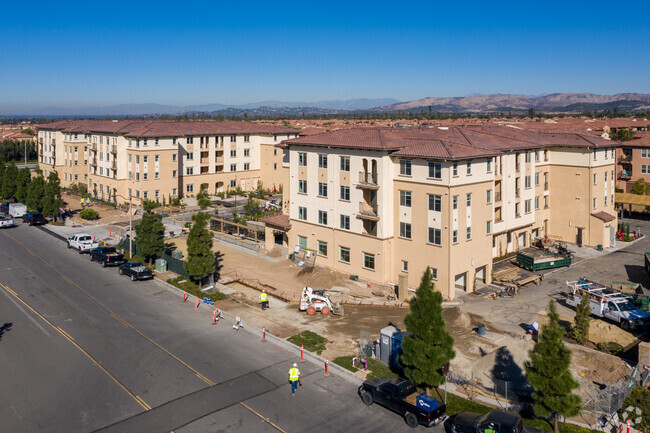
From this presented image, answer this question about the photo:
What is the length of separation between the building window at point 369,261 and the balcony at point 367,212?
3.27 meters

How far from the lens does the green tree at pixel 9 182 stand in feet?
267

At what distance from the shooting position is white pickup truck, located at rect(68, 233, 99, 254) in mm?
53906

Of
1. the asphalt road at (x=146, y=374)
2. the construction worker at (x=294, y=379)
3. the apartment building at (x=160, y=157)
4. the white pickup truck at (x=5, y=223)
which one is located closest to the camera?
the asphalt road at (x=146, y=374)

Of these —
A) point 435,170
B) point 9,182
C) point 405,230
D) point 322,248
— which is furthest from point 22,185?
point 435,170

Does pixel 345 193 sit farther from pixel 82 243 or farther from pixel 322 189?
pixel 82 243

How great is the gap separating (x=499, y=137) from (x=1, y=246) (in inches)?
2131

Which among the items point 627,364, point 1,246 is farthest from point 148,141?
point 627,364

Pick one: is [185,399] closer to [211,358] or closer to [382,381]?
[211,358]

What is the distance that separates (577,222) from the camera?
185 ft

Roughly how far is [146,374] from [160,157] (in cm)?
5899

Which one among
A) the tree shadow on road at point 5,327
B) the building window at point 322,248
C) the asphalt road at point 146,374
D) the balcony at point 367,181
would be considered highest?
the balcony at point 367,181

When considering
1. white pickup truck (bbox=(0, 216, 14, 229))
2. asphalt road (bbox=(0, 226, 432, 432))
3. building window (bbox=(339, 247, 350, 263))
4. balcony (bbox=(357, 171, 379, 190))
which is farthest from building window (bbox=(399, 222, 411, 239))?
white pickup truck (bbox=(0, 216, 14, 229))

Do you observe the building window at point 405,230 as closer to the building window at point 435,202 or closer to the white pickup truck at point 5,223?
the building window at point 435,202

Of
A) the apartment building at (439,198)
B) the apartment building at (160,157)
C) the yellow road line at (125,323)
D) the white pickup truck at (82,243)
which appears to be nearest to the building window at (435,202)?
the apartment building at (439,198)
